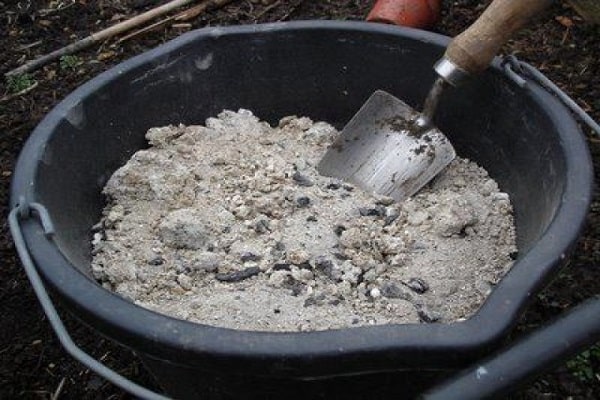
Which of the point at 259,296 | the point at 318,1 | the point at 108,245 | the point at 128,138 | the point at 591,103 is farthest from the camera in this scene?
the point at 318,1

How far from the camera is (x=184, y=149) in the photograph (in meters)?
1.81

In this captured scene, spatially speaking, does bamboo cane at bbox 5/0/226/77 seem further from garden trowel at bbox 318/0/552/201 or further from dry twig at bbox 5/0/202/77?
garden trowel at bbox 318/0/552/201

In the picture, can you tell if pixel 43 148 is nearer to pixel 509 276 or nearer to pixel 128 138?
pixel 128 138

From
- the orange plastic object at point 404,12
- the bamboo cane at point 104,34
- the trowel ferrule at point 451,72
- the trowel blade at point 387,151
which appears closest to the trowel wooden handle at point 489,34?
the trowel ferrule at point 451,72

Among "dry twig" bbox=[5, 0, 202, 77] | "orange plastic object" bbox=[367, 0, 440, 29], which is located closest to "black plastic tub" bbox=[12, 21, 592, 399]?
"orange plastic object" bbox=[367, 0, 440, 29]

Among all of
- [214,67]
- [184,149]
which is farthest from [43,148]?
[214,67]

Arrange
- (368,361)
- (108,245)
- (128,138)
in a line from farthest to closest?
(128,138)
(108,245)
(368,361)

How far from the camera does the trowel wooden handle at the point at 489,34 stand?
61.2 inches

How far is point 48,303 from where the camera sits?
3.80ft

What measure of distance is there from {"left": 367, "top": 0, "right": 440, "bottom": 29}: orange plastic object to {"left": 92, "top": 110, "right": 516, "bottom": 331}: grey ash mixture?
2.68ft

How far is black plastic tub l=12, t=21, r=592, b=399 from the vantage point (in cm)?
103

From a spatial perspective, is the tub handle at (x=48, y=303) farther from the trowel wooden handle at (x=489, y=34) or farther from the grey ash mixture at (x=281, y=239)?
the trowel wooden handle at (x=489, y=34)

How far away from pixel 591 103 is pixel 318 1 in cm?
118

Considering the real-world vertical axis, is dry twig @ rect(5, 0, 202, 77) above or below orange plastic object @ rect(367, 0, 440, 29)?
below
